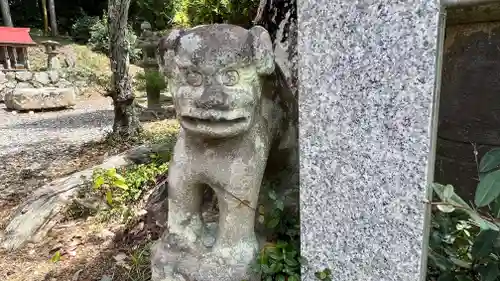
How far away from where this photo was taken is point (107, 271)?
1987 mm

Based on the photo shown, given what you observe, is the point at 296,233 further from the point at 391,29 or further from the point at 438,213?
the point at 391,29

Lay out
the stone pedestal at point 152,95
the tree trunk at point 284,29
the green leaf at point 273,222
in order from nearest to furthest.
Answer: the green leaf at point 273,222
the tree trunk at point 284,29
the stone pedestal at point 152,95

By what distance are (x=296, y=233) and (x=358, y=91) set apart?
596 mm

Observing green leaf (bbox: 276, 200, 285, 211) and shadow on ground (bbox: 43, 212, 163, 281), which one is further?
shadow on ground (bbox: 43, 212, 163, 281)

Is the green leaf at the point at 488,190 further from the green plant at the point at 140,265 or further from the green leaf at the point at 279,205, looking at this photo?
the green plant at the point at 140,265

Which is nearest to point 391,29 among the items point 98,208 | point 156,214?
point 156,214

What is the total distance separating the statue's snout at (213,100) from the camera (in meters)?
1.26

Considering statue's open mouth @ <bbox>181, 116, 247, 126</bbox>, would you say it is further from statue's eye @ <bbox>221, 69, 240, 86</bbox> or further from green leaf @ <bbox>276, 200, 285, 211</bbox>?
green leaf @ <bbox>276, 200, 285, 211</bbox>

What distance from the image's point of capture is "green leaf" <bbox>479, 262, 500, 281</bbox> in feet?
3.94

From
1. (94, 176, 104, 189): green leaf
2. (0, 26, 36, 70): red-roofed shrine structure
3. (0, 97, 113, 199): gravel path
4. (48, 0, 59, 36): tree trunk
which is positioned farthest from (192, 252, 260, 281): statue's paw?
(48, 0, 59, 36): tree trunk

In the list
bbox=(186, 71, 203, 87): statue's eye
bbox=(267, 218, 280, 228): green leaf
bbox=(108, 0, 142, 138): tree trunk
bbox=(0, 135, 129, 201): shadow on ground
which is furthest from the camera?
bbox=(108, 0, 142, 138): tree trunk

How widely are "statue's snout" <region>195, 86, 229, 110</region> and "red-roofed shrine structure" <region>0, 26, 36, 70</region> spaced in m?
10.8

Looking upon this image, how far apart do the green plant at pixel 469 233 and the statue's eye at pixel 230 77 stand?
Answer: 0.62 meters

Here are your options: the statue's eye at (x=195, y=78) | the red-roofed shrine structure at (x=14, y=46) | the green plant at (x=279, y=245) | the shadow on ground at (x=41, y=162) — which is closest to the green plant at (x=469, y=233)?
the green plant at (x=279, y=245)
